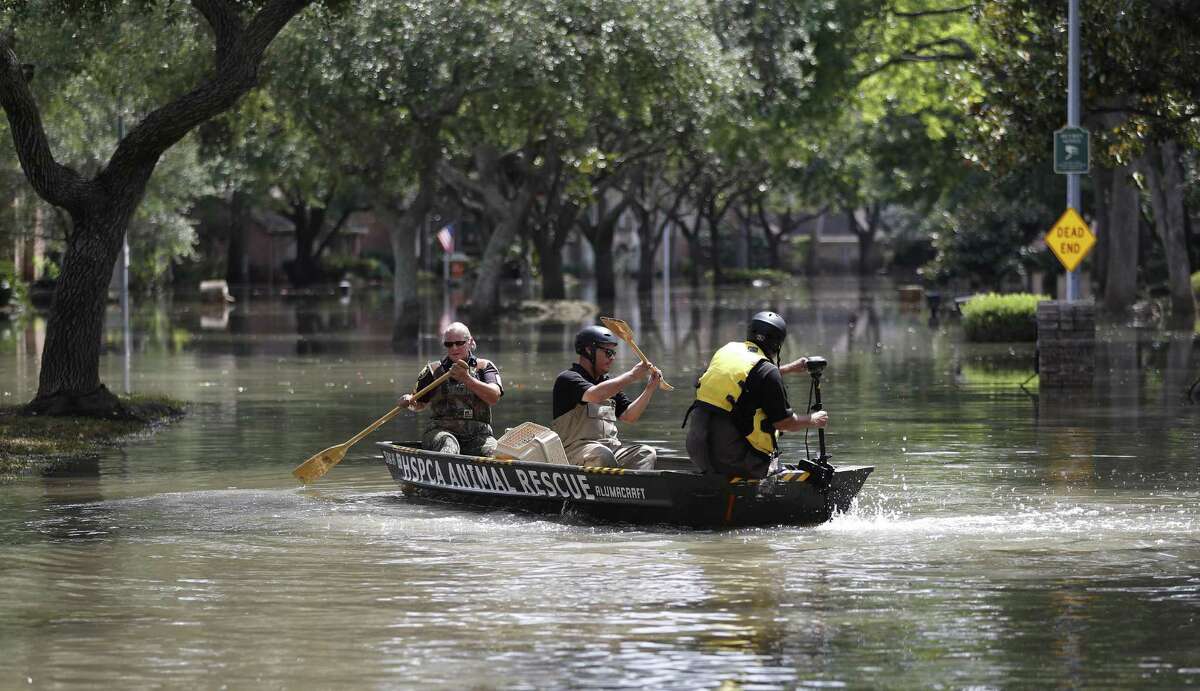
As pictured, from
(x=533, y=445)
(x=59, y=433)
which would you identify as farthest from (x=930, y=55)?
(x=533, y=445)

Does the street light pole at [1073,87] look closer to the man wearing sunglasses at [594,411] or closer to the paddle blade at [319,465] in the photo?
the man wearing sunglasses at [594,411]

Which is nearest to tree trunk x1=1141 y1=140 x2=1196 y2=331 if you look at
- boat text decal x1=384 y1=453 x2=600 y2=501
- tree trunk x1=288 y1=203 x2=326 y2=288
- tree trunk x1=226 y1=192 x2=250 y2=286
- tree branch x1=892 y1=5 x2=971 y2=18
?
tree branch x1=892 y1=5 x2=971 y2=18

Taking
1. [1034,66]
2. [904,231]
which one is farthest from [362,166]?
[904,231]

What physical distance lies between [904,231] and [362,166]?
80928mm

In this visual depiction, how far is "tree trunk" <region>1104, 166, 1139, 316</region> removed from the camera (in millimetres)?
45625

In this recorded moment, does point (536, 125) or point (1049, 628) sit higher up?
point (536, 125)

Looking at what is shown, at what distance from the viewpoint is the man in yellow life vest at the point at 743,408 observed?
552 inches

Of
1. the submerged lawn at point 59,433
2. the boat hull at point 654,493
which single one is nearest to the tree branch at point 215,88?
the submerged lawn at point 59,433

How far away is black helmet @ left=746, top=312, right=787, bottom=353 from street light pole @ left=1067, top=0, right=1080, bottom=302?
1323 cm

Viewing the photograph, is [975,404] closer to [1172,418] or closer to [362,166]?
[1172,418]

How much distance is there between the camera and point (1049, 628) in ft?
34.7

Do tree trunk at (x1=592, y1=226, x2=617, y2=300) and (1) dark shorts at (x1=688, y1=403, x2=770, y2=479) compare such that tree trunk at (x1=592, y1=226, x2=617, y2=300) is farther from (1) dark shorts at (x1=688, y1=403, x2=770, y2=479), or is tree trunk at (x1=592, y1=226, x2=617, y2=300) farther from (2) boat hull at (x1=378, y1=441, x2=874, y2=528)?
(1) dark shorts at (x1=688, y1=403, x2=770, y2=479)

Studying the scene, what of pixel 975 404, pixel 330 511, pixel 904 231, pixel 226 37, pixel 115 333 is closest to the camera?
pixel 330 511

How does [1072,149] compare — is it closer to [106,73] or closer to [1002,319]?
[1002,319]
